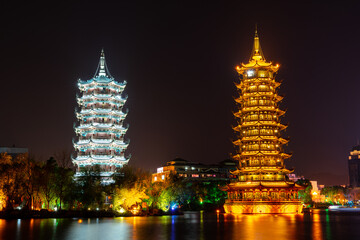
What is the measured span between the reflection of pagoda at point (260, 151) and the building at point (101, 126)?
3423cm

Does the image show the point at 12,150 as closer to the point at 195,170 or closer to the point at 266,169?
the point at 195,170

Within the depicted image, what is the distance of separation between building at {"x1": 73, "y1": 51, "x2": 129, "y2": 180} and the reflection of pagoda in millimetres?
34230

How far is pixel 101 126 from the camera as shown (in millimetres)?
111375

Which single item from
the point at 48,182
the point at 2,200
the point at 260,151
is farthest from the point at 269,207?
the point at 2,200

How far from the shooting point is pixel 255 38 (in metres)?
100

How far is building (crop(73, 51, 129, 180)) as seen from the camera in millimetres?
→ 110000

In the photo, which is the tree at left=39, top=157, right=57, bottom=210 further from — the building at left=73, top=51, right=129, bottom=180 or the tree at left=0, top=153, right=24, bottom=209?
the building at left=73, top=51, right=129, bottom=180

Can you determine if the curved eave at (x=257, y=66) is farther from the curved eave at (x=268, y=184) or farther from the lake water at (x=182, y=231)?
the lake water at (x=182, y=231)

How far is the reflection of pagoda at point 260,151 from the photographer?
83.4m

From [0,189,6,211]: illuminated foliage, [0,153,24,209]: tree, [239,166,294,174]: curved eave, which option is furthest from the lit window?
[0,189,6,211]: illuminated foliage

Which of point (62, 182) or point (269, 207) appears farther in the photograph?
point (269, 207)

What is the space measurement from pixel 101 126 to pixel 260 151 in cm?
4312

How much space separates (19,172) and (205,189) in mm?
57141

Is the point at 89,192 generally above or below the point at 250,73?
below
